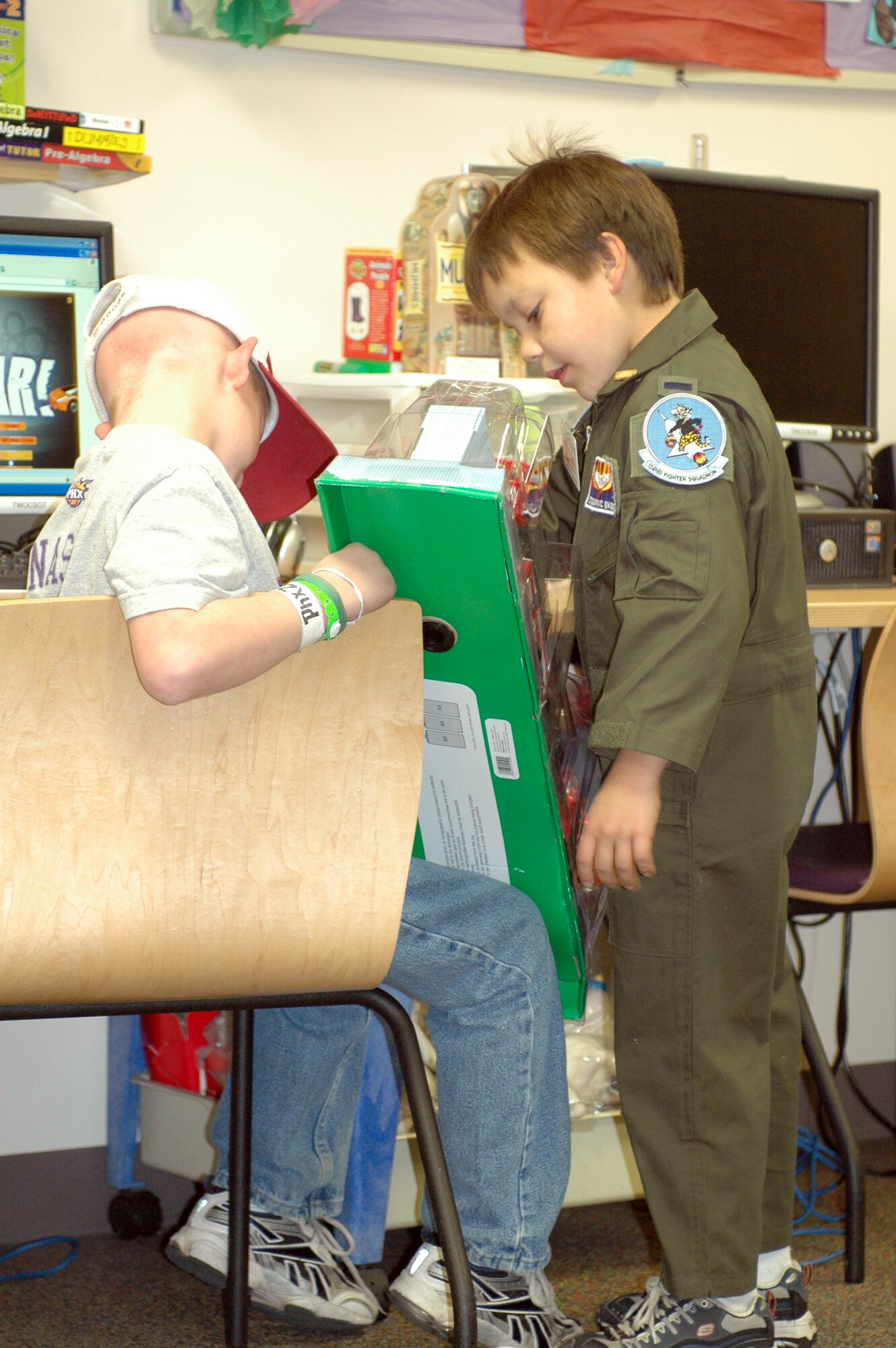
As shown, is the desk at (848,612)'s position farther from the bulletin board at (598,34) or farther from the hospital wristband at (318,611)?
the bulletin board at (598,34)

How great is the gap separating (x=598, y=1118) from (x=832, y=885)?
0.42 metres

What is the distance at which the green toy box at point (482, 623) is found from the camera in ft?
3.16

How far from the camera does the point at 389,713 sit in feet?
2.99

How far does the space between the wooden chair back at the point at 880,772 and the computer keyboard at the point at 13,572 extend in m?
1.00

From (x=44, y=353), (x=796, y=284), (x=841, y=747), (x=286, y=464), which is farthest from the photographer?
(x=841, y=747)

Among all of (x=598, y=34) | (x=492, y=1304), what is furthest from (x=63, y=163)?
(x=492, y=1304)

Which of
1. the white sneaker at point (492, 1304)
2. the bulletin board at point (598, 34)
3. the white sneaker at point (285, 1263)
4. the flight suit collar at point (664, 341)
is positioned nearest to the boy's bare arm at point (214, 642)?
the flight suit collar at point (664, 341)

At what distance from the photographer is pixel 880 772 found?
150cm

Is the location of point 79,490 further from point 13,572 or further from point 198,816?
point 13,572

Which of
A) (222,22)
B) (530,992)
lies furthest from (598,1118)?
(222,22)

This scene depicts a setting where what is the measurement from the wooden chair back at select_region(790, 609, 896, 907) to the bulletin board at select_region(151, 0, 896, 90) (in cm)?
110

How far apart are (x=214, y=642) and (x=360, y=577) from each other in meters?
0.17

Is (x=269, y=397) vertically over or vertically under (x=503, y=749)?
over

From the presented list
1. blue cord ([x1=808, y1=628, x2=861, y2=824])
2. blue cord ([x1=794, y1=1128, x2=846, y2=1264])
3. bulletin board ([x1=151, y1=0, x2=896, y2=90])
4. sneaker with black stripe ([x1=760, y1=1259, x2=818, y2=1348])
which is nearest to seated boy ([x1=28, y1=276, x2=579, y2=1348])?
sneaker with black stripe ([x1=760, y1=1259, x2=818, y2=1348])
